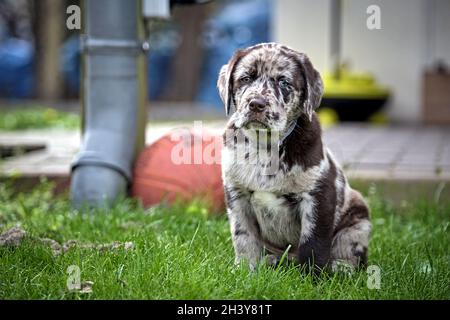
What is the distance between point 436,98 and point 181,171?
5.97 metres

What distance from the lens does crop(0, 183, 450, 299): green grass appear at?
3361 mm

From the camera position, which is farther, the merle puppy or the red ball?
the red ball

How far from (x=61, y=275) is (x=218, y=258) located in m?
0.78

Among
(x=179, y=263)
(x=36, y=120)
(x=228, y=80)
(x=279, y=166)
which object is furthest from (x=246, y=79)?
(x=36, y=120)

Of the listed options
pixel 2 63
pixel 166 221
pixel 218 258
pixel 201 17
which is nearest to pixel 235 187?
pixel 218 258

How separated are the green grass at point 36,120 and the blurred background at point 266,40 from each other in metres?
1.71

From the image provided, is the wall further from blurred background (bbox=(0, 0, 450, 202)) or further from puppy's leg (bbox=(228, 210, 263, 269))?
puppy's leg (bbox=(228, 210, 263, 269))

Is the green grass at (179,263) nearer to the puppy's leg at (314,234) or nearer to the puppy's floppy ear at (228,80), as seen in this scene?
the puppy's leg at (314,234)

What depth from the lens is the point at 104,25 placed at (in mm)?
5477

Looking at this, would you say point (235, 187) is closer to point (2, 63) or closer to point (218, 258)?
point (218, 258)

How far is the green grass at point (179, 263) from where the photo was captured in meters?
3.36

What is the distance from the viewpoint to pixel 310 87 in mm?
3682

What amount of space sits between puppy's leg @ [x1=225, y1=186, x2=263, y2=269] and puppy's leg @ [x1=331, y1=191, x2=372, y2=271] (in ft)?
1.38

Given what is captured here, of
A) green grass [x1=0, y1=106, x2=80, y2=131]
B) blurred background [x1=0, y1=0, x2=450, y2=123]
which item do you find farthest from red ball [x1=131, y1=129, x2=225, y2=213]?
green grass [x1=0, y1=106, x2=80, y2=131]
